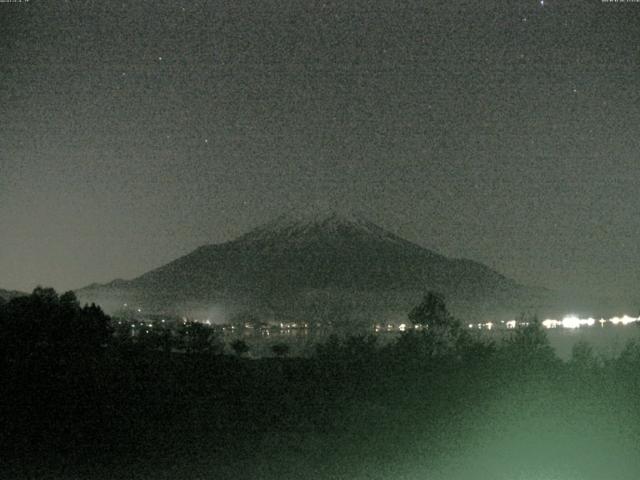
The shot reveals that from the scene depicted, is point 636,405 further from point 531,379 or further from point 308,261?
point 308,261

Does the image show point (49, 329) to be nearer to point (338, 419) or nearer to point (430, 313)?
point (338, 419)

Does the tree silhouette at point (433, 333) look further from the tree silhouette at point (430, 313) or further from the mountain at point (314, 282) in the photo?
the mountain at point (314, 282)

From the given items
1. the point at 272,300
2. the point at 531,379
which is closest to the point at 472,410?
the point at 531,379

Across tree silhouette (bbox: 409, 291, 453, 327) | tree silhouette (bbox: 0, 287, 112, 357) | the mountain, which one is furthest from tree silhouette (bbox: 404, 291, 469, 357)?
the mountain

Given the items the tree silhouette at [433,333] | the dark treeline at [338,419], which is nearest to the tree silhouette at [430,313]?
the tree silhouette at [433,333]

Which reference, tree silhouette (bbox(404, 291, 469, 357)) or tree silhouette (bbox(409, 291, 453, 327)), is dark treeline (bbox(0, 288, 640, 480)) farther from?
tree silhouette (bbox(409, 291, 453, 327))

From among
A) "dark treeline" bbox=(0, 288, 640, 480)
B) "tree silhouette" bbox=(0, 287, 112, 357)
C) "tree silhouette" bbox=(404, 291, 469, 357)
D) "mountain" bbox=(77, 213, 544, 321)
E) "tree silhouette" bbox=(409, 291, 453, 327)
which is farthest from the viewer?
"mountain" bbox=(77, 213, 544, 321)
